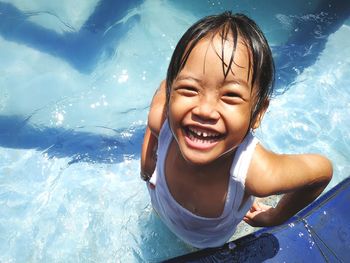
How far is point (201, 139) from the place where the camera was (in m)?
1.85

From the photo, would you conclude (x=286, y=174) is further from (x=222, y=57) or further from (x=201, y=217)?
(x=222, y=57)

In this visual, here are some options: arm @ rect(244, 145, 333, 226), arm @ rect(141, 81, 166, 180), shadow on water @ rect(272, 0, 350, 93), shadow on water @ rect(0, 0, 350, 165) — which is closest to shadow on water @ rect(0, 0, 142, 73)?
shadow on water @ rect(0, 0, 350, 165)

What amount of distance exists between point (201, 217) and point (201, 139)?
66cm

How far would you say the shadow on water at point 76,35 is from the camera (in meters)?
4.67

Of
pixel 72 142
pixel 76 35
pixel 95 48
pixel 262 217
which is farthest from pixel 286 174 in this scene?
pixel 76 35

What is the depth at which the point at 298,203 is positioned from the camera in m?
2.50

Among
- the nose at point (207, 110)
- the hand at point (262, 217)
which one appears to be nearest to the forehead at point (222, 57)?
the nose at point (207, 110)

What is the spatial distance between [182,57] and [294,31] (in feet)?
11.0

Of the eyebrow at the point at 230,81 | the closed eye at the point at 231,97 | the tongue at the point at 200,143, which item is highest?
the eyebrow at the point at 230,81

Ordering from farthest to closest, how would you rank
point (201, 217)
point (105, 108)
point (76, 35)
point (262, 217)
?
point (76, 35) < point (105, 108) < point (262, 217) < point (201, 217)

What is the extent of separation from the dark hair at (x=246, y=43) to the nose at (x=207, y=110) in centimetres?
13

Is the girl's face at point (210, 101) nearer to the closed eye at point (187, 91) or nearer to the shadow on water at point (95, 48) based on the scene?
the closed eye at point (187, 91)

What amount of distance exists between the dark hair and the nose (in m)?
0.13

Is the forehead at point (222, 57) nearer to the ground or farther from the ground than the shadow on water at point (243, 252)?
farther from the ground
